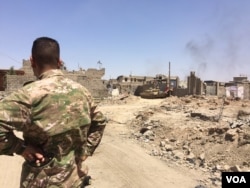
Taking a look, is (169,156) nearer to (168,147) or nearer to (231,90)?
(168,147)

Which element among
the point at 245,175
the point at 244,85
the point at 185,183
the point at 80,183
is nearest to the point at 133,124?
the point at 185,183

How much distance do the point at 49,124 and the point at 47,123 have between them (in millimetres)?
13

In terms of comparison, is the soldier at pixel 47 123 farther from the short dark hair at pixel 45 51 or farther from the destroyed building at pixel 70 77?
the destroyed building at pixel 70 77

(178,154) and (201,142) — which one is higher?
(201,142)

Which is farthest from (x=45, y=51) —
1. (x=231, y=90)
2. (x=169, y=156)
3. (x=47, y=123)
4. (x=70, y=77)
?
(x=231, y=90)

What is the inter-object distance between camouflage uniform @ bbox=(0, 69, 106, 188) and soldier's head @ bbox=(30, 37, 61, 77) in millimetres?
45

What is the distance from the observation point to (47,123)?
2.15 metres

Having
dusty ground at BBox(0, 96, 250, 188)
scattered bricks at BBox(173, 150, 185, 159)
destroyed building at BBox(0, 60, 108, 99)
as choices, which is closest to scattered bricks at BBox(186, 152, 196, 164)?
dusty ground at BBox(0, 96, 250, 188)

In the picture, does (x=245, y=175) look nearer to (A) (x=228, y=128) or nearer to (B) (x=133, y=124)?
(A) (x=228, y=128)

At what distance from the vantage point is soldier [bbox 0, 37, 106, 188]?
209 centimetres

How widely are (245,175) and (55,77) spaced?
3.30 meters

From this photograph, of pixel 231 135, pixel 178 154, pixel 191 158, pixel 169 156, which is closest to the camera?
pixel 191 158

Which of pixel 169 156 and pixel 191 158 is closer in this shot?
pixel 191 158

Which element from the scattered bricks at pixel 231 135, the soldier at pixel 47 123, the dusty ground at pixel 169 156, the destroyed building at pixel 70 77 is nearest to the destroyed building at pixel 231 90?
the destroyed building at pixel 70 77
